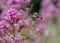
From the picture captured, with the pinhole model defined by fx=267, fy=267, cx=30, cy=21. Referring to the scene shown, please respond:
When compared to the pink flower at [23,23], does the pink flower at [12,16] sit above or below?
above

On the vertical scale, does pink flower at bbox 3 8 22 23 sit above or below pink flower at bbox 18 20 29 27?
above

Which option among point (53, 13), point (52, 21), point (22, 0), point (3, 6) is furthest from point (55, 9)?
point (22, 0)

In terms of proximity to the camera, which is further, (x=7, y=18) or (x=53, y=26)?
(x=53, y=26)

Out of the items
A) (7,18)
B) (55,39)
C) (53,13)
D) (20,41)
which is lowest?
(55,39)

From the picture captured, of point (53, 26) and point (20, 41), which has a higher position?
point (20, 41)

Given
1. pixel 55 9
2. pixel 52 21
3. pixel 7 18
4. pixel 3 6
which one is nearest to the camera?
pixel 7 18

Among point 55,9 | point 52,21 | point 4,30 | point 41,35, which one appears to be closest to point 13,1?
point 4,30

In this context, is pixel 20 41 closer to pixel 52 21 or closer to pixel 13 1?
pixel 13 1

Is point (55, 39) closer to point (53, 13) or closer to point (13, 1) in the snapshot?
point (53, 13)

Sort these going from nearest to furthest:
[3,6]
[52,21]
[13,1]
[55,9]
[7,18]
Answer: [7,18] < [13,1] < [3,6] < [55,9] < [52,21]
